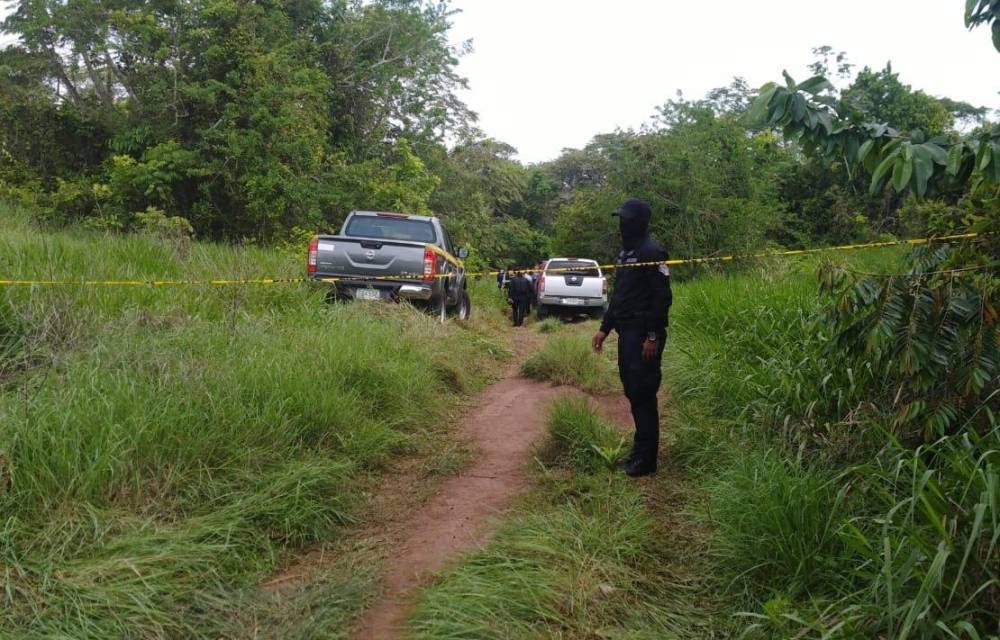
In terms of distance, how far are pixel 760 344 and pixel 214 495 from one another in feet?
13.5

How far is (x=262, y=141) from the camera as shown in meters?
13.0

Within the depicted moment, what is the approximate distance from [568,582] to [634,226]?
244cm

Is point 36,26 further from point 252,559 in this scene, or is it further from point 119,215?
point 252,559

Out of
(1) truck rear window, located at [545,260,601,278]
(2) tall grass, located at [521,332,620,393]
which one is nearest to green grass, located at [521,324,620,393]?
(2) tall grass, located at [521,332,620,393]

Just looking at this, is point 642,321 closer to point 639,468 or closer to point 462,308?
point 639,468

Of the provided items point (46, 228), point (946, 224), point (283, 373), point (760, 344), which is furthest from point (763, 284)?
point (46, 228)

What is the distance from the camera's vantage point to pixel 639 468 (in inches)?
166

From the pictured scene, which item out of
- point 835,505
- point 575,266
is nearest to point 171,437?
point 835,505

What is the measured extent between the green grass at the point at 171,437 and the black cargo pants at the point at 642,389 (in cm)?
144

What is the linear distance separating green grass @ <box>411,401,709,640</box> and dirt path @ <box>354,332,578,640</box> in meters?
0.13

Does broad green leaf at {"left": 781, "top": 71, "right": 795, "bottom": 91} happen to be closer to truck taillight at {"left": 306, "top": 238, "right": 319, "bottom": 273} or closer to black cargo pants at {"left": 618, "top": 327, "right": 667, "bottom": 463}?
black cargo pants at {"left": 618, "top": 327, "right": 667, "bottom": 463}

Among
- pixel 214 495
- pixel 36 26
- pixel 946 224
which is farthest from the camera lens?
pixel 36 26

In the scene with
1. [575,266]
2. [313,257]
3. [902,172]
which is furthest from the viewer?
[575,266]

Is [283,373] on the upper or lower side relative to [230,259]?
lower
